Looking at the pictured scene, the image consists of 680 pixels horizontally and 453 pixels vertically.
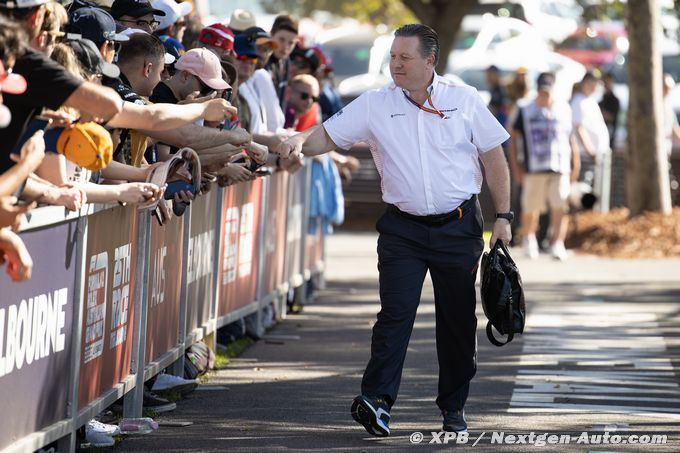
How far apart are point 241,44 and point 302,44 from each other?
388 centimetres

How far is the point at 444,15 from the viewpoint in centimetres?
2561

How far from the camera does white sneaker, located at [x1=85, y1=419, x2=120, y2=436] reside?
7.67 metres

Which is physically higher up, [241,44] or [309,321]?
[241,44]

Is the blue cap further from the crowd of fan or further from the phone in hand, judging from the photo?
the phone in hand

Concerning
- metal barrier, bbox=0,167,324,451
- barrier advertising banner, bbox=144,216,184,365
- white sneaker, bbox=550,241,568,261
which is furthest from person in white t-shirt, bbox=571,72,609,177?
barrier advertising banner, bbox=144,216,184,365

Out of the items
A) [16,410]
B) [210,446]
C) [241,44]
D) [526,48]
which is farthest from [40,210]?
[526,48]

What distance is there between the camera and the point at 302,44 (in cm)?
1511

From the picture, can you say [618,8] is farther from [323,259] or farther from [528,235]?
[323,259]

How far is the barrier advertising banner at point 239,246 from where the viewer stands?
36.1ft

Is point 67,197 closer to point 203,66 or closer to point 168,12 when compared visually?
point 203,66

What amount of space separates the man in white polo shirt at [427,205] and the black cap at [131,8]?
148 centimetres

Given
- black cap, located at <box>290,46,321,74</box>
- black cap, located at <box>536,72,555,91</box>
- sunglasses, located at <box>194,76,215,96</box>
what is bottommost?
sunglasses, located at <box>194,76,215,96</box>

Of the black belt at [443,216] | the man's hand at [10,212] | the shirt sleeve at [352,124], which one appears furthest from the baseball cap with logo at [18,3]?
the black belt at [443,216]

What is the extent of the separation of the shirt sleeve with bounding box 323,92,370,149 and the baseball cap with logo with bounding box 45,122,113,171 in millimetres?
2229
